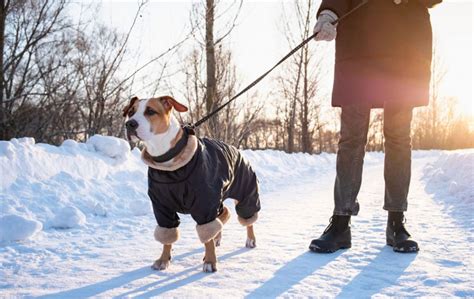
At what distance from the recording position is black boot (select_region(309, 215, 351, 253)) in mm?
2730

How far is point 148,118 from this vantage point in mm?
2551

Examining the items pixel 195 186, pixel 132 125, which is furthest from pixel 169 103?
pixel 195 186

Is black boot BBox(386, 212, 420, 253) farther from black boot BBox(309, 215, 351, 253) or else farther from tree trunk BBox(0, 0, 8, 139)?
tree trunk BBox(0, 0, 8, 139)

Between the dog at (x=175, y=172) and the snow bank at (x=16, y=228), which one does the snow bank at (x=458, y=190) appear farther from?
the snow bank at (x=16, y=228)

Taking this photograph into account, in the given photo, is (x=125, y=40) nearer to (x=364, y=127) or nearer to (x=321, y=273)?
(x=364, y=127)

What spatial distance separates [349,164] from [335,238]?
550 mm

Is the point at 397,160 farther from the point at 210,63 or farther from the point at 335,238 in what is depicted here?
the point at 210,63

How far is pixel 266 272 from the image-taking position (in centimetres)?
233

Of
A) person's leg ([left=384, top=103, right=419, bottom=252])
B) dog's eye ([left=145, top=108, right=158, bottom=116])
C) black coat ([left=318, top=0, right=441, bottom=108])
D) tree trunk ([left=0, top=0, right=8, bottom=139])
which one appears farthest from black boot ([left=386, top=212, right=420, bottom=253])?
tree trunk ([left=0, top=0, right=8, bottom=139])

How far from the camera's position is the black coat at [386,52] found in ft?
9.34

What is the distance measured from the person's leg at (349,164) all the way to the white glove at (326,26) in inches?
20.8

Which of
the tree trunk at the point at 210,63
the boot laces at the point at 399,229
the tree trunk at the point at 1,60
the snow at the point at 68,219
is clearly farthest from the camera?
the tree trunk at the point at 210,63

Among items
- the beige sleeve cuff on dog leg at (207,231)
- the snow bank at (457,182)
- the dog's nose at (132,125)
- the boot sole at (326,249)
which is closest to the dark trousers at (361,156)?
the boot sole at (326,249)

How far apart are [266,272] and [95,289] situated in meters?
0.92
